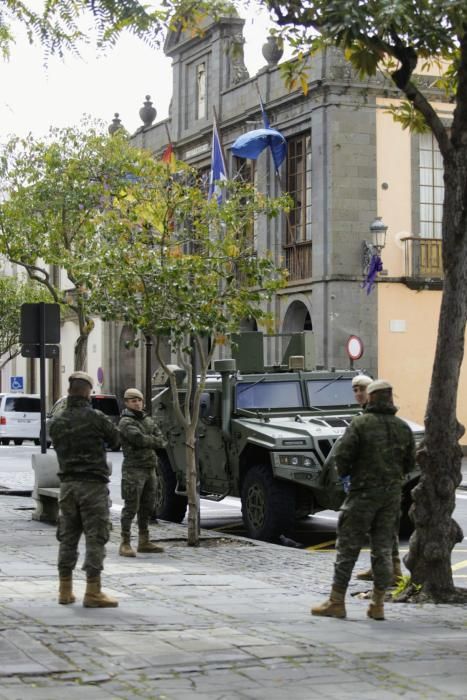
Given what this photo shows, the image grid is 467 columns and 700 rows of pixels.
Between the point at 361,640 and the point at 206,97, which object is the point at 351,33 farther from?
the point at 206,97

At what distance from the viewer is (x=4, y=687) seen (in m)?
6.79

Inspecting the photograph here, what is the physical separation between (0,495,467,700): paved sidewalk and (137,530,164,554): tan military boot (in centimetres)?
122

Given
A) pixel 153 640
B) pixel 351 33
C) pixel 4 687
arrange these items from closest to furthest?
1. pixel 4 687
2. pixel 153 640
3. pixel 351 33

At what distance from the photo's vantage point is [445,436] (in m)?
10.6

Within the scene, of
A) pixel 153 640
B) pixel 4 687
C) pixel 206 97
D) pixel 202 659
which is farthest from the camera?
pixel 206 97

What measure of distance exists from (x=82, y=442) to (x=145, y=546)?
4061 mm

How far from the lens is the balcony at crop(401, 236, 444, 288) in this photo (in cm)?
3434

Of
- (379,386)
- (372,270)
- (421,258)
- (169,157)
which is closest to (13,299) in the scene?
(421,258)

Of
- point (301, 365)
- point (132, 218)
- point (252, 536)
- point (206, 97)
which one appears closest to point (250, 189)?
point (132, 218)

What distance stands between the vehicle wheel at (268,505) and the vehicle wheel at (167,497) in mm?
2365

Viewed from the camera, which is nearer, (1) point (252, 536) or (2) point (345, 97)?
(1) point (252, 536)

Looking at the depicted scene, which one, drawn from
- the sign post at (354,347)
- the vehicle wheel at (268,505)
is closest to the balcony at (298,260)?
the sign post at (354,347)

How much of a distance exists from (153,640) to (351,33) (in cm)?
434

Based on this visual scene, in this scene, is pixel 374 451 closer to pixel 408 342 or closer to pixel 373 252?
pixel 373 252
